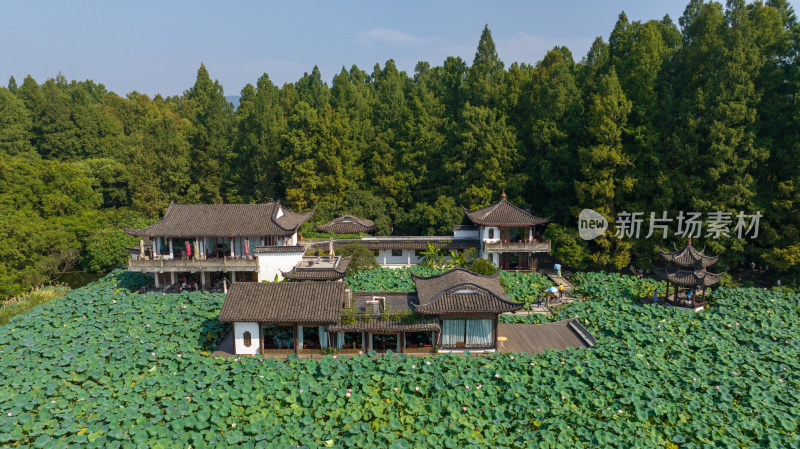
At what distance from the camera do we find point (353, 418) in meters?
14.0

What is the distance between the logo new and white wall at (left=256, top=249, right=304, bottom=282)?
18445 mm

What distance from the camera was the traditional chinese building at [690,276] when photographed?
73.9ft

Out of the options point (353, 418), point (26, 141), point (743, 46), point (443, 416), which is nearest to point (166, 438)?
point (353, 418)

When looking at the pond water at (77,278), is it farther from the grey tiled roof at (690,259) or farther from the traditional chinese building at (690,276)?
the grey tiled roof at (690,259)

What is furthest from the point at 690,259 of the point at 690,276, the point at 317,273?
the point at 317,273

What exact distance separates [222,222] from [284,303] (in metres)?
11.3

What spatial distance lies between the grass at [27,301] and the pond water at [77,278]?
11.6ft

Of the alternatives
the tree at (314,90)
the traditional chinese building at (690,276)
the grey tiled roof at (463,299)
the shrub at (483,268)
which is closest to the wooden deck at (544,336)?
the grey tiled roof at (463,299)

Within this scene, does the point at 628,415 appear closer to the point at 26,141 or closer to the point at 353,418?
the point at 353,418

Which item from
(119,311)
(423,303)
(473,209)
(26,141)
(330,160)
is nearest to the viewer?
(423,303)

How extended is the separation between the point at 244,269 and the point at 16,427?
1407 cm

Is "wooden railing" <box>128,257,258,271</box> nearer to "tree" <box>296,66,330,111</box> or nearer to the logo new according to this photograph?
the logo new

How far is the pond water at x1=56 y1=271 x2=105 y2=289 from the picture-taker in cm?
3412

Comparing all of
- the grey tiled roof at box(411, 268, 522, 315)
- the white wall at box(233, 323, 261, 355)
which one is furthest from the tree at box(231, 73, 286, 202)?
the grey tiled roof at box(411, 268, 522, 315)
